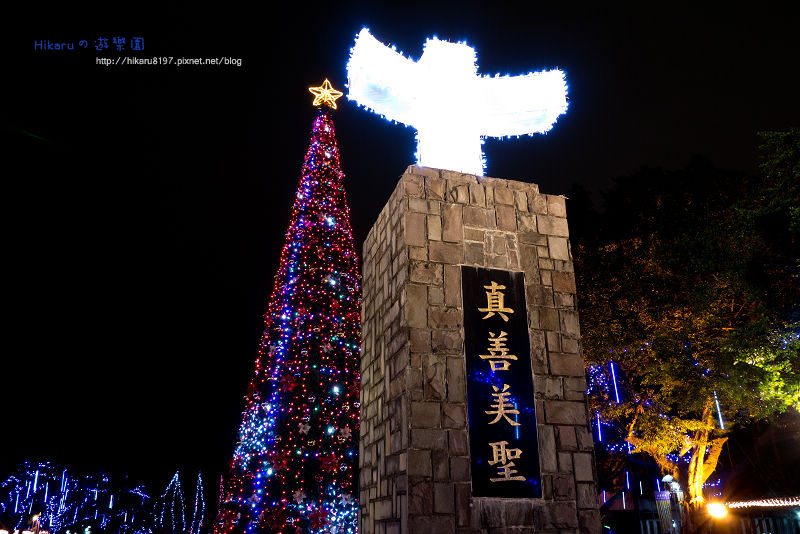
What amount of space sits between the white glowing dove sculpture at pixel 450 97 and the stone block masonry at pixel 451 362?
0.72m

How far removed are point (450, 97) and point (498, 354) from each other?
299 cm

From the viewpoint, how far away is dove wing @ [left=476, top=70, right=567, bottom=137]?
6410 millimetres

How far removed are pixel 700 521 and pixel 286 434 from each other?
31.3ft

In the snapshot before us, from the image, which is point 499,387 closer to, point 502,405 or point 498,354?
point 502,405

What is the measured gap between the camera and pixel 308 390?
37.0 feet

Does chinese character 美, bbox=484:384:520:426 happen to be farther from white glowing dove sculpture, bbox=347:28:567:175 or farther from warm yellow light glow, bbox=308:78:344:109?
warm yellow light glow, bbox=308:78:344:109

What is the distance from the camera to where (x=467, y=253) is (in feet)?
17.2

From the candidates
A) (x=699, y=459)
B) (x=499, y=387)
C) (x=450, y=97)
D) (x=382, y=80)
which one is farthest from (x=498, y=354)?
(x=699, y=459)

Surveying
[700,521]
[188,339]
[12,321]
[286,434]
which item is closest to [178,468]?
[188,339]

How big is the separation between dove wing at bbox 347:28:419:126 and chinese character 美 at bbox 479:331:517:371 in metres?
2.73

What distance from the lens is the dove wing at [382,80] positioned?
5961mm

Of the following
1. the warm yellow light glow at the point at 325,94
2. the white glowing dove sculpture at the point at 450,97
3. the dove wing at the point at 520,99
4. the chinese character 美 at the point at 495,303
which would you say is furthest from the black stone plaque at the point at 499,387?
the warm yellow light glow at the point at 325,94

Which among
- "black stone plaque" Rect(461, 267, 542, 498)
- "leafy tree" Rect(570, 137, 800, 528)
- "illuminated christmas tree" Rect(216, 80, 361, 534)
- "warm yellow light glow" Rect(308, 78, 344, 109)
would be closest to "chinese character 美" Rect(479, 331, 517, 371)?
"black stone plaque" Rect(461, 267, 542, 498)

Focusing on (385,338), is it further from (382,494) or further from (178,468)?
(178,468)
